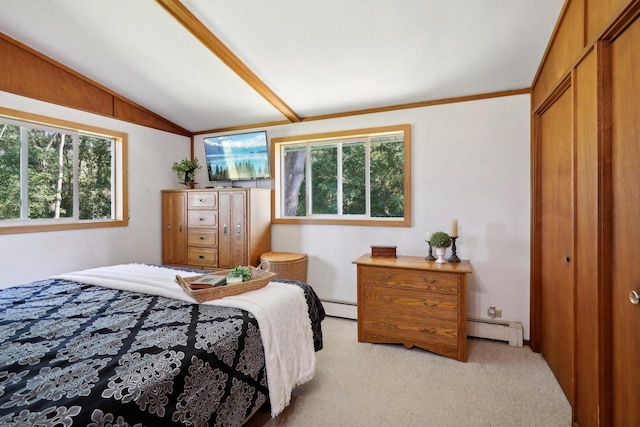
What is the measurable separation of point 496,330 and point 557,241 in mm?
1086

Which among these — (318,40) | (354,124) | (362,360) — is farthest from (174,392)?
(354,124)

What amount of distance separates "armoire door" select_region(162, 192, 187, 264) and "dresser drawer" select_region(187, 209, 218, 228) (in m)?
0.10

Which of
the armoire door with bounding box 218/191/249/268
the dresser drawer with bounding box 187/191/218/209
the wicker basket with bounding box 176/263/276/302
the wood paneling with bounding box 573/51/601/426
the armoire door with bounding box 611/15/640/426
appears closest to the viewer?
the armoire door with bounding box 611/15/640/426

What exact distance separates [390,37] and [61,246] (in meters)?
3.59

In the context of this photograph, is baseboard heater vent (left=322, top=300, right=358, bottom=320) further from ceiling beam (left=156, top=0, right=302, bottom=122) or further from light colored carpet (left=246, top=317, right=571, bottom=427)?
ceiling beam (left=156, top=0, right=302, bottom=122)

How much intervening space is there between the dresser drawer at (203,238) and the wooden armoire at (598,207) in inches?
132

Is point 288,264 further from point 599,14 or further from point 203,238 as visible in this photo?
point 599,14

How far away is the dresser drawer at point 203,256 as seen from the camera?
3.66 meters

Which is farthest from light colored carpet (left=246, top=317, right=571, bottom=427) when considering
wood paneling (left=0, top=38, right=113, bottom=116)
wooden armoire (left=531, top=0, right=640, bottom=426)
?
wood paneling (left=0, top=38, right=113, bottom=116)

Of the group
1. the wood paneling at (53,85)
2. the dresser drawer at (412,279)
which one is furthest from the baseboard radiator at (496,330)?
the wood paneling at (53,85)

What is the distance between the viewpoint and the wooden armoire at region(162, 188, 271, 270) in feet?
11.5

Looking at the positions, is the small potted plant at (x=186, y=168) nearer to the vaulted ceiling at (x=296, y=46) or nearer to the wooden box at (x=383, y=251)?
the vaulted ceiling at (x=296, y=46)

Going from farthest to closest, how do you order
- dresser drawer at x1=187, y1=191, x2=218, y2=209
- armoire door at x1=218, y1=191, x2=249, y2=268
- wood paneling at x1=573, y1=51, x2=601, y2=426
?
dresser drawer at x1=187, y1=191, x2=218, y2=209, armoire door at x1=218, y1=191, x2=249, y2=268, wood paneling at x1=573, y1=51, x2=601, y2=426

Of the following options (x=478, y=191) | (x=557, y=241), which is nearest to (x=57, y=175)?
(x=478, y=191)
